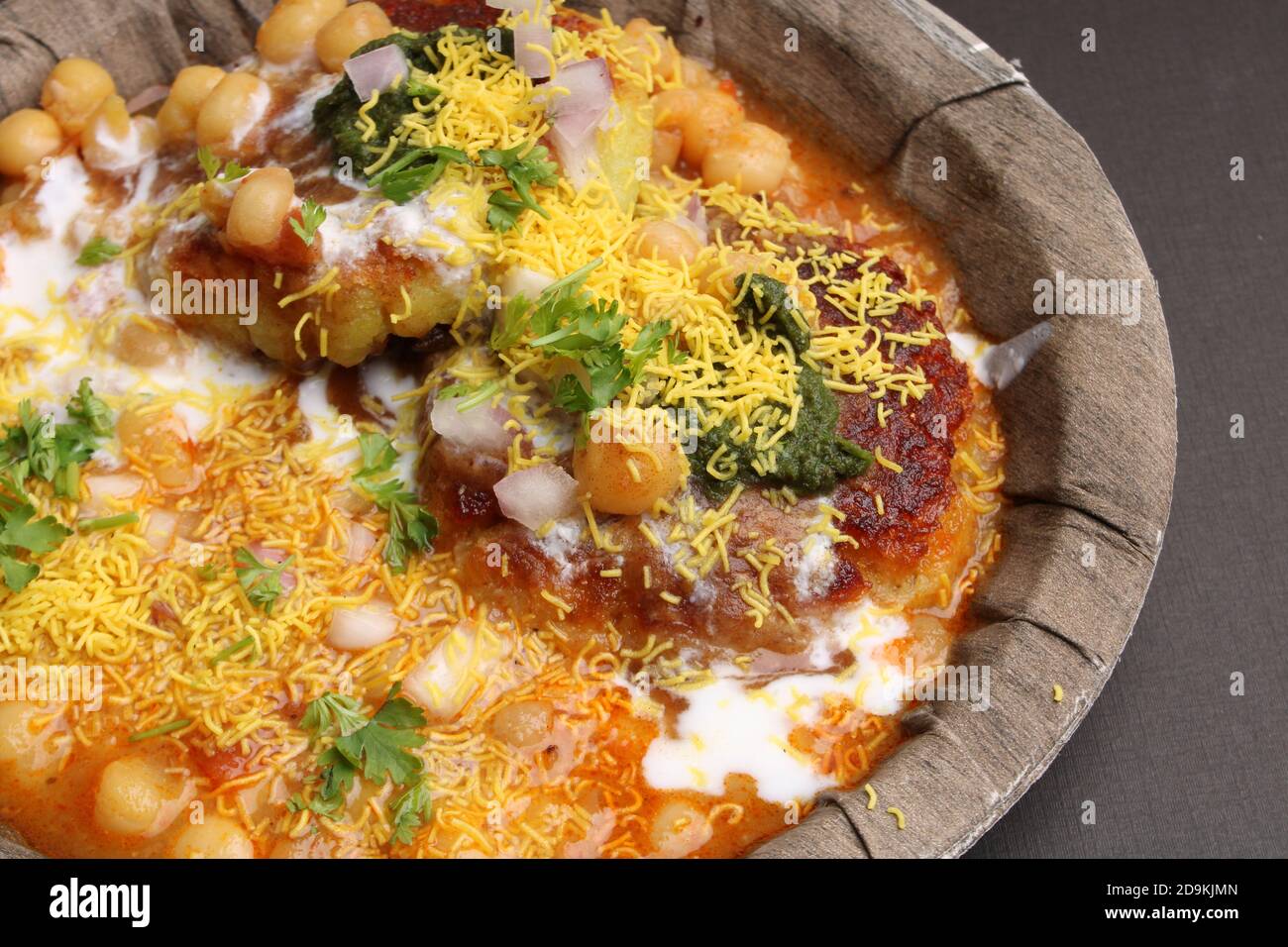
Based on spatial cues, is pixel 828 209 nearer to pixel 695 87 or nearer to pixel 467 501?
pixel 695 87

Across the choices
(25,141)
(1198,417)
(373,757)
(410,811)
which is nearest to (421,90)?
(25,141)

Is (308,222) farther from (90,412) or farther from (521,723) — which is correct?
(521,723)

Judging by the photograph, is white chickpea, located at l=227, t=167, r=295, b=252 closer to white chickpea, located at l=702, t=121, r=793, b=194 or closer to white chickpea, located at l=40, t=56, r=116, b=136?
white chickpea, located at l=40, t=56, r=116, b=136

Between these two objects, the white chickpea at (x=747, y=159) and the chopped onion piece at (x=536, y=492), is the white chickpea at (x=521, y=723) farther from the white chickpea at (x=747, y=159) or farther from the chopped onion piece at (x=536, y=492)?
the white chickpea at (x=747, y=159)

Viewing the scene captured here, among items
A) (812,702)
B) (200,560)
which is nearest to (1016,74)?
(812,702)

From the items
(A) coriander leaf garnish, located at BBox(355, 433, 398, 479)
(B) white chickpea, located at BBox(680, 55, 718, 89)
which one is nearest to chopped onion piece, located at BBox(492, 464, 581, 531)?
(A) coriander leaf garnish, located at BBox(355, 433, 398, 479)

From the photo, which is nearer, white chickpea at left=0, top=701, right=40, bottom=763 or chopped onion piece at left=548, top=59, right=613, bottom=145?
white chickpea at left=0, top=701, right=40, bottom=763
